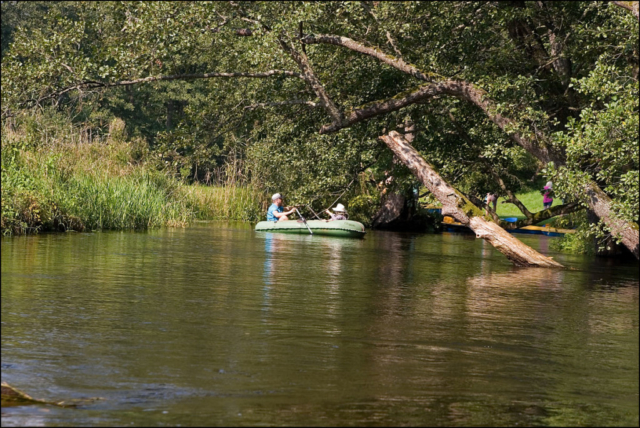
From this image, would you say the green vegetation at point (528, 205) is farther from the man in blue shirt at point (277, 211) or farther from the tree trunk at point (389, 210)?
the man in blue shirt at point (277, 211)

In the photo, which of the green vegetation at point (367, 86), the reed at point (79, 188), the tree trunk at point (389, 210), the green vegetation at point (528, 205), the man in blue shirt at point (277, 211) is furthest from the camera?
the green vegetation at point (528, 205)

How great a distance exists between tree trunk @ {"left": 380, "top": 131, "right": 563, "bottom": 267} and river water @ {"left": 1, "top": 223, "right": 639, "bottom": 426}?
4.64ft

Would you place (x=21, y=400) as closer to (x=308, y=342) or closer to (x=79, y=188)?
(x=308, y=342)

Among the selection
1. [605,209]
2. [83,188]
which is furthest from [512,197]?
[83,188]

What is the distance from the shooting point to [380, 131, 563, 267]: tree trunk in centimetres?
1895

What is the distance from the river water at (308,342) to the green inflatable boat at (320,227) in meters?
9.50

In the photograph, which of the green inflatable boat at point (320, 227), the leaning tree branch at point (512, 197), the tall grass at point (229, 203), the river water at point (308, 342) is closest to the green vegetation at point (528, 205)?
the tall grass at point (229, 203)

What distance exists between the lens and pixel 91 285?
1307 centimetres

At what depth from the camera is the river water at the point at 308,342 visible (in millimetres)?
6992

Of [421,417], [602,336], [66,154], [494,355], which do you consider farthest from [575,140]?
[66,154]

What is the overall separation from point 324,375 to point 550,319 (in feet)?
15.4

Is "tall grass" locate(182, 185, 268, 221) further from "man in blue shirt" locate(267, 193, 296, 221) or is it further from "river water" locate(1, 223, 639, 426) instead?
"river water" locate(1, 223, 639, 426)

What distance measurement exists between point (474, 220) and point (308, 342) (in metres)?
10.0

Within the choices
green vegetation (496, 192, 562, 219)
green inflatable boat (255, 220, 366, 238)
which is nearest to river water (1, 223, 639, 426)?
green inflatable boat (255, 220, 366, 238)
